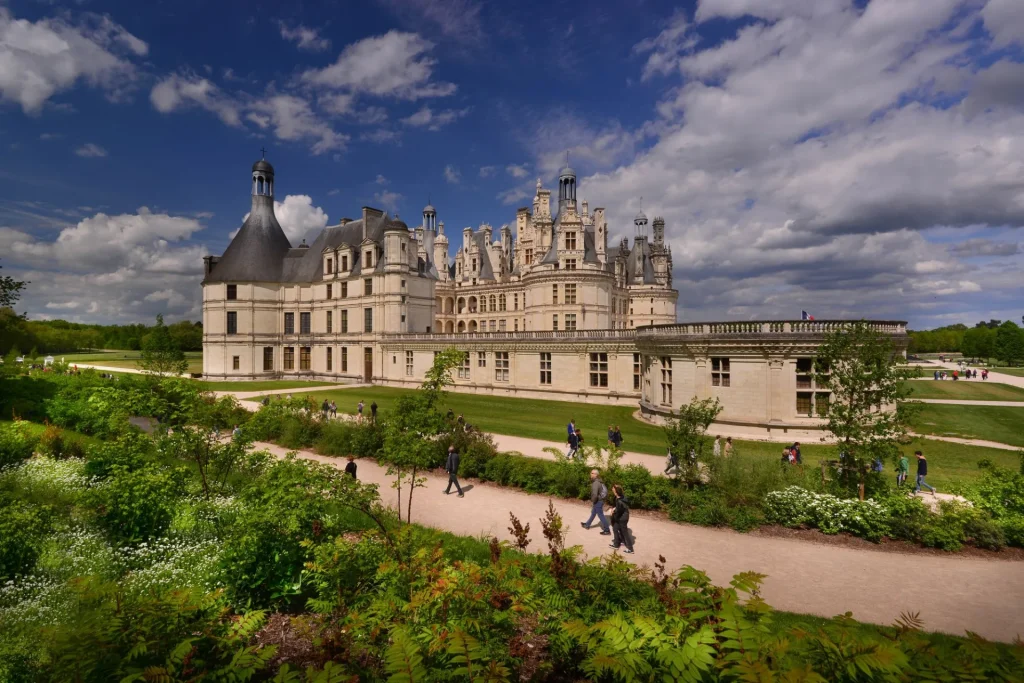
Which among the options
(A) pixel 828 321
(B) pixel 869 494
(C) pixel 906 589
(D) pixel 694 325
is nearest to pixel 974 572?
(C) pixel 906 589

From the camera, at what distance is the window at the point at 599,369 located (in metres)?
36.3

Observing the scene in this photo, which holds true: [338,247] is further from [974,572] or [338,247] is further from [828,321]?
[974,572]

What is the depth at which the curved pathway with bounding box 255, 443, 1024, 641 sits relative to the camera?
29.1 feet

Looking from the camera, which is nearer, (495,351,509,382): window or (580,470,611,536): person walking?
(580,470,611,536): person walking

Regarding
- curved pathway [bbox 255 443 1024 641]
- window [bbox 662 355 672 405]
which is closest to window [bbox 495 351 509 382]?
window [bbox 662 355 672 405]

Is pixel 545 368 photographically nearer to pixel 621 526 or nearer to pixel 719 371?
pixel 719 371

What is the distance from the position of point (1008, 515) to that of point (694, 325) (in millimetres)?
14961

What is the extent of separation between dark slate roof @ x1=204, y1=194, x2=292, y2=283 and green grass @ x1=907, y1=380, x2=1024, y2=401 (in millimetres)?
61447

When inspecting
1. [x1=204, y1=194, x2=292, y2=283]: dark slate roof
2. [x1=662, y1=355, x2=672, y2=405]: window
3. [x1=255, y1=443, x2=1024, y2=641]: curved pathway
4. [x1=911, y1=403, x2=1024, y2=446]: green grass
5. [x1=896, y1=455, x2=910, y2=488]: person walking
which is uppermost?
[x1=204, y1=194, x2=292, y2=283]: dark slate roof

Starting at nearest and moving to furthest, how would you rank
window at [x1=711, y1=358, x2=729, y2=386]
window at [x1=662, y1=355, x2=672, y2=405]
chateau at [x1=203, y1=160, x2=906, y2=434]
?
window at [x1=711, y1=358, x2=729, y2=386], window at [x1=662, y1=355, x2=672, y2=405], chateau at [x1=203, y1=160, x2=906, y2=434]

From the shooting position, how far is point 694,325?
84.6ft

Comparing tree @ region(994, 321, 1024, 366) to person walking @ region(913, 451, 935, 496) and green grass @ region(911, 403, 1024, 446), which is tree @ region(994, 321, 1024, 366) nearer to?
green grass @ region(911, 403, 1024, 446)

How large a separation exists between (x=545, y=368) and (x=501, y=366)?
4.44 m

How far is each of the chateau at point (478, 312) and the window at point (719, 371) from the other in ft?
0.17
